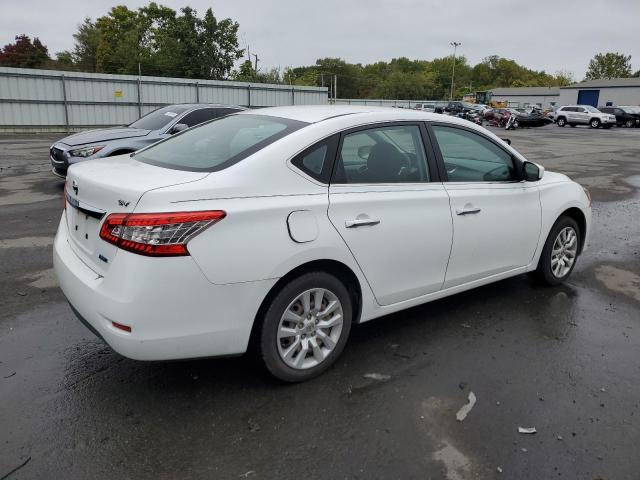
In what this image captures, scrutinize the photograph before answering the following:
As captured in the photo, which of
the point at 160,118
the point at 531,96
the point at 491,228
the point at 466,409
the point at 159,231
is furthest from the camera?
the point at 531,96

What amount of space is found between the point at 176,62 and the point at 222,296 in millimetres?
62333

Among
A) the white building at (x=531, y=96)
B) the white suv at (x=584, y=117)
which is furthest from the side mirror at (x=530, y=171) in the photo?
the white building at (x=531, y=96)

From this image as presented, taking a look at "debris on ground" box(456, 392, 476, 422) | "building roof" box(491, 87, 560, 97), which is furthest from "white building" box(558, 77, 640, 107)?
"debris on ground" box(456, 392, 476, 422)

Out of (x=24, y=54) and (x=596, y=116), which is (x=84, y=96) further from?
(x=24, y=54)

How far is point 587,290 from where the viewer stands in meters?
4.98

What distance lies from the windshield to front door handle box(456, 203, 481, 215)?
6.99 m

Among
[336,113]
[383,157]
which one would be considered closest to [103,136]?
[336,113]

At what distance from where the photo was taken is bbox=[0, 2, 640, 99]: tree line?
58656 millimetres

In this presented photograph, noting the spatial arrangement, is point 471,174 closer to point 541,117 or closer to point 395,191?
point 395,191

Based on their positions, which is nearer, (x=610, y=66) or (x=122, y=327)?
(x=122, y=327)

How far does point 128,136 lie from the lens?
8.90 m

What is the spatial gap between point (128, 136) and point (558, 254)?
6994mm

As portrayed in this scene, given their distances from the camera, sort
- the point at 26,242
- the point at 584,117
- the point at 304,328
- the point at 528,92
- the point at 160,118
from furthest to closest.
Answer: the point at 528,92, the point at 584,117, the point at 160,118, the point at 26,242, the point at 304,328

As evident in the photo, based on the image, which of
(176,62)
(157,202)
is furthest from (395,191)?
(176,62)
